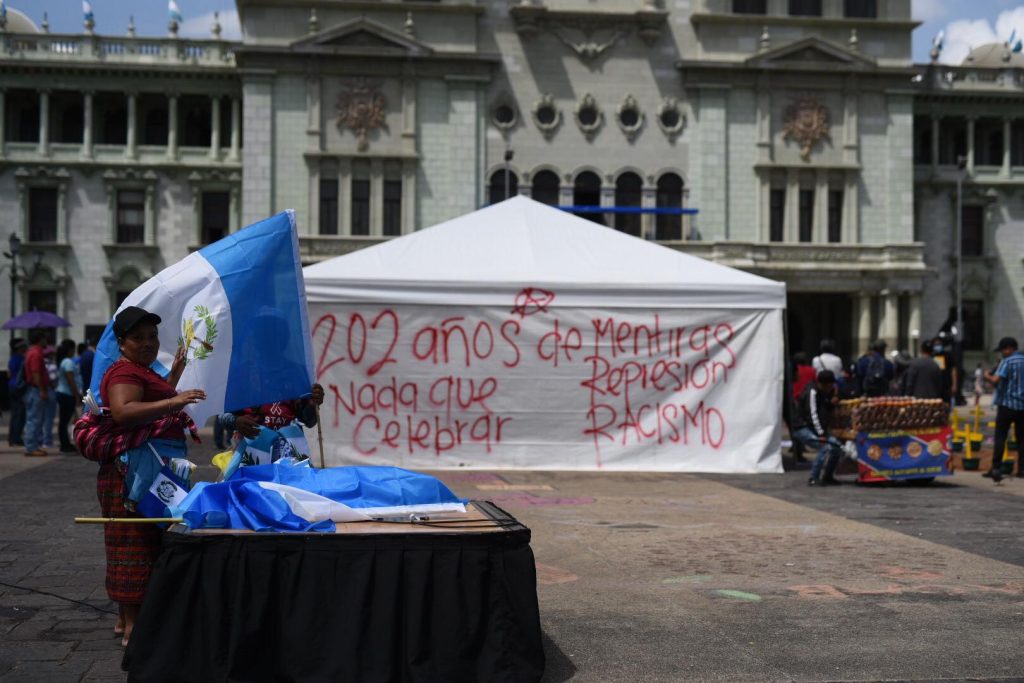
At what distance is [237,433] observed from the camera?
7656 mm

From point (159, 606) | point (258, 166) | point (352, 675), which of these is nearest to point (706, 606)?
point (352, 675)

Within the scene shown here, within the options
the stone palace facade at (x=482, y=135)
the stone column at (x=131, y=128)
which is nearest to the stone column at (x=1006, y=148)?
the stone palace facade at (x=482, y=135)

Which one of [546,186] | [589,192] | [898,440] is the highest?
[546,186]

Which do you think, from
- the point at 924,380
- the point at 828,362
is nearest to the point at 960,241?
the point at 828,362

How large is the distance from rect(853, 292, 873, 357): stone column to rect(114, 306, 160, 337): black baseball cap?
42.2 m

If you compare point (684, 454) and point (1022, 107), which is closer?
point (684, 454)

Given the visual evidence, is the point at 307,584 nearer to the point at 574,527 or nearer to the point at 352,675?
the point at 352,675

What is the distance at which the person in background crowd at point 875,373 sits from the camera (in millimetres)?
21375

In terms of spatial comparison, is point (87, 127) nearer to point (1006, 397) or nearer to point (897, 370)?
point (897, 370)

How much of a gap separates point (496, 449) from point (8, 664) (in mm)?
10037

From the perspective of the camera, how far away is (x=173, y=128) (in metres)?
48.3

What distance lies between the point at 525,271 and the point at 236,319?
8.48m

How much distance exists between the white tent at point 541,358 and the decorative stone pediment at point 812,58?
3137cm

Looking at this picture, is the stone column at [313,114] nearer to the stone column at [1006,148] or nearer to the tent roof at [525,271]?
the stone column at [1006,148]
